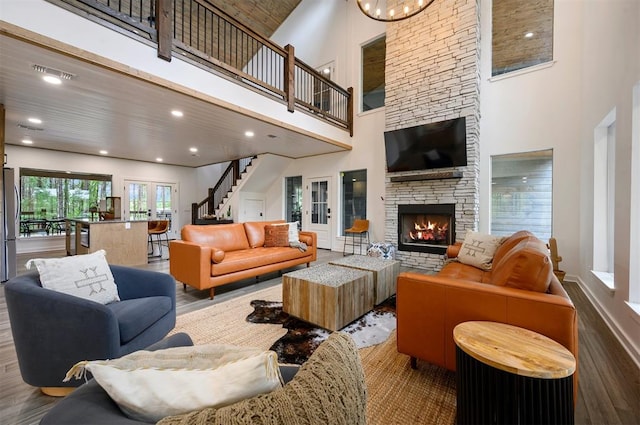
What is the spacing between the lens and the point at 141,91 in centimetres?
339

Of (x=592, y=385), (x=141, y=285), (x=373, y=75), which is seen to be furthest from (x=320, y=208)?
(x=592, y=385)

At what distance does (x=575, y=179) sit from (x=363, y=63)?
489cm

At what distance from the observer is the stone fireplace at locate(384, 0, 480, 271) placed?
181 inches

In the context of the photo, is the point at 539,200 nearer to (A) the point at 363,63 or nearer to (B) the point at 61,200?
(A) the point at 363,63

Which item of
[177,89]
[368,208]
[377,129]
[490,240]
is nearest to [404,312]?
[490,240]

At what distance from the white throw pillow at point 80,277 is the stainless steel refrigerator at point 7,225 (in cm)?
313

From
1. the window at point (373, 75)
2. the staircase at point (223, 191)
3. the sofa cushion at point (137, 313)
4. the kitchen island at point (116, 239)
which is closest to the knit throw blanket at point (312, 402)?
the sofa cushion at point (137, 313)

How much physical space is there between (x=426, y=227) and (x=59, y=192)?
30.5 ft

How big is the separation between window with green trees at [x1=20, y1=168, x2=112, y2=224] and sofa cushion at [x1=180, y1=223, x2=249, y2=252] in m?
5.59

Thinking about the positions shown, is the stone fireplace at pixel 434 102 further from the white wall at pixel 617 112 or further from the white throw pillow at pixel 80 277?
the white throw pillow at pixel 80 277

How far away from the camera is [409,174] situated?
17.4ft

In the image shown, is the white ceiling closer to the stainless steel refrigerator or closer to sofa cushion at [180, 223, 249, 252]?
the stainless steel refrigerator

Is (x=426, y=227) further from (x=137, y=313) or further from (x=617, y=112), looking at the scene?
(x=137, y=313)

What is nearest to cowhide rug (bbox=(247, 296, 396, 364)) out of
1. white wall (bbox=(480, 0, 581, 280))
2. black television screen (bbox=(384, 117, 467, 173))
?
black television screen (bbox=(384, 117, 467, 173))
